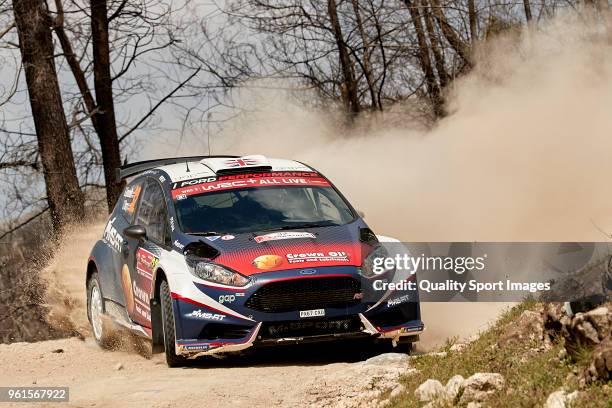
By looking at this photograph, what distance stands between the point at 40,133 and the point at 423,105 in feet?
22.0

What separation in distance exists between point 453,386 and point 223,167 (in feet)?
15.3

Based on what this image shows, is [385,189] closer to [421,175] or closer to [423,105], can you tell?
[421,175]

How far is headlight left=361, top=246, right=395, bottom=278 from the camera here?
9664 mm

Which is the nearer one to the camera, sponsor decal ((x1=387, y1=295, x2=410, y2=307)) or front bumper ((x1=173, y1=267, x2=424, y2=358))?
front bumper ((x1=173, y1=267, x2=424, y2=358))

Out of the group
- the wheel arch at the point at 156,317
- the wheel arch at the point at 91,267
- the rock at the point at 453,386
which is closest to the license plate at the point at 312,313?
the wheel arch at the point at 156,317

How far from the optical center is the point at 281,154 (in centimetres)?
2161

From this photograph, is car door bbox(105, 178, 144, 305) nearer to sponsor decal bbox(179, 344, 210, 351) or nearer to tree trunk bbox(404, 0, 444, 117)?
sponsor decal bbox(179, 344, 210, 351)

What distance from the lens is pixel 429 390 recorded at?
731 cm

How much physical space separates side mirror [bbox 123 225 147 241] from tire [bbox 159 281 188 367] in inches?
32.4

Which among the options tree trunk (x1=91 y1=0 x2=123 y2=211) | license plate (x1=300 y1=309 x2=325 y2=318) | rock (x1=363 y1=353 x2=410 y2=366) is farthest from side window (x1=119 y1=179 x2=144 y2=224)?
tree trunk (x1=91 y1=0 x2=123 y2=211)

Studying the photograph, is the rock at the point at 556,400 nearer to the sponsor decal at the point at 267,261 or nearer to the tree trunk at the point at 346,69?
the sponsor decal at the point at 267,261

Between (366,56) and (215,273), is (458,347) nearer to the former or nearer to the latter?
(215,273)

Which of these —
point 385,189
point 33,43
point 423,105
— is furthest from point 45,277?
point 423,105

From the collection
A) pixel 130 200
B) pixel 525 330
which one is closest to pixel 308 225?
pixel 130 200
